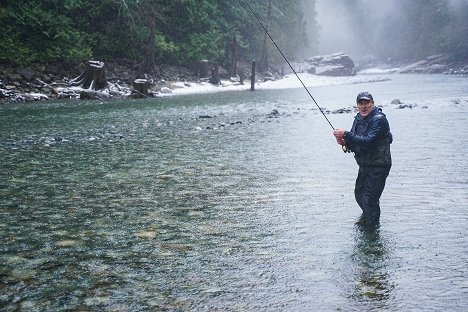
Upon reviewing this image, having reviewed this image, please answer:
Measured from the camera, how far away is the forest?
28156 millimetres

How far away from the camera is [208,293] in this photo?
11.2 feet

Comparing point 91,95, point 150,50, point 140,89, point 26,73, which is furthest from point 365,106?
point 150,50

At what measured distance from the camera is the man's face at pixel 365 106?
196 inches

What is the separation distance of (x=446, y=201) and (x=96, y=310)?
486cm

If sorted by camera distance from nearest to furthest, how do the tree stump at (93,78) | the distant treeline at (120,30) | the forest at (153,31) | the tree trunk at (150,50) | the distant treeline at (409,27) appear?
1. the tree stump at (93,78)
2. the distant treeline at (120,30)
3. the forest at (153,31)
4. the tree trunk at (150,50)
5. the distant treeline at (409,27)

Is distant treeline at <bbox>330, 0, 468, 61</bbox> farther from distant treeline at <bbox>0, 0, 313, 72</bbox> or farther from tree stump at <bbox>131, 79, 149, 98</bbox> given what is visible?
tree stump at <bbox>131, 79, 149, 98</bbox>

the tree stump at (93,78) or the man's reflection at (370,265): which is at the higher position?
the tree stump at (93,78)

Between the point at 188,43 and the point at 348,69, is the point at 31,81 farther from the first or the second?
the point at 348,69

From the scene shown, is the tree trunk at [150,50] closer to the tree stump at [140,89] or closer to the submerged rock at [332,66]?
the tree stump at [140,89]

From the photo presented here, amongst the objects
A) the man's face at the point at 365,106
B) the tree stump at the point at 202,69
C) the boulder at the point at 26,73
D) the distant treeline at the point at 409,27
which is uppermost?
the distant treeline at the point at 409,27

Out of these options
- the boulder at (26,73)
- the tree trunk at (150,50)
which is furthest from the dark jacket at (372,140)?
the tree trunk at (150,50)

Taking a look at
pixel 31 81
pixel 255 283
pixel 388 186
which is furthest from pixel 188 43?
pixel 255 283

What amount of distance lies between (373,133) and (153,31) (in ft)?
107

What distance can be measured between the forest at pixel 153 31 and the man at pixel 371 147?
151 inches
